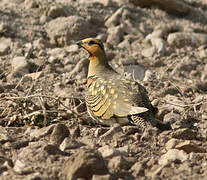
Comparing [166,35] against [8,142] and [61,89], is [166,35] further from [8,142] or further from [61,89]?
[8,142]

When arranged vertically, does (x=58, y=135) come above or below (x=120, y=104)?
below

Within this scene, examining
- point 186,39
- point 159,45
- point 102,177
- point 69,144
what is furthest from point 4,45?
point 102,177

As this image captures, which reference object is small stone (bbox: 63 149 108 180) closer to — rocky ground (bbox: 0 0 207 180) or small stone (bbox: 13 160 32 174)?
rocky ground (bbox: 0 0 207 180)

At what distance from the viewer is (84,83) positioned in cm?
777

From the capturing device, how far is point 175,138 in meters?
5.62

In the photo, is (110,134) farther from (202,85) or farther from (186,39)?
(186,39)

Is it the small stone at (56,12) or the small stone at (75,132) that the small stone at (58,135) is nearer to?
the small stone at (75,132)

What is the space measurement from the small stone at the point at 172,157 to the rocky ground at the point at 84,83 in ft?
0.03

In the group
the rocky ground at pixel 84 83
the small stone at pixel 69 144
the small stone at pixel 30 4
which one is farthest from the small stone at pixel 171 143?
the small stone at pixel 30 4

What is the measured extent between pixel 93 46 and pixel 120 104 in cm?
137

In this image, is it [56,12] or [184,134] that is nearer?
[184,134]

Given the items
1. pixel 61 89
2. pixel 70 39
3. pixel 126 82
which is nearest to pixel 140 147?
pixel 126 82

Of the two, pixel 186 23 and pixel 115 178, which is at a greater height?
pixel 186 23

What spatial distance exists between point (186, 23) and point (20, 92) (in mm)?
4675
